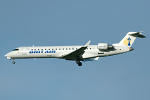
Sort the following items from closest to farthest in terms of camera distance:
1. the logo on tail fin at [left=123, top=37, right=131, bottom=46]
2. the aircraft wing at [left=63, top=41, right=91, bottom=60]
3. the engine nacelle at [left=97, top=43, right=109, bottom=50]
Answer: the aircraft wing at [left=63, top=41, right=91, bottom=60] → the engine nacelle at [left=97, top=43, right=109, bottom=50] → the logo on tail fin at [left=123, top=37, right=131, bottom=46]

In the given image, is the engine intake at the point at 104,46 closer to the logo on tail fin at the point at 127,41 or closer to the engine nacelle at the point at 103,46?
the engine nacelle at the point at 103,46

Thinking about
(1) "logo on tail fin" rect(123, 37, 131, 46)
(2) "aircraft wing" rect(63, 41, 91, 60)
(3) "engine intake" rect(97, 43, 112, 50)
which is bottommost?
(2) "aircraft wing" rect(63, 41, 91, 60)

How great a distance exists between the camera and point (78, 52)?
2459 inches

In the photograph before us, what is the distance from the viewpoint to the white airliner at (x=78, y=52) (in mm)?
63469

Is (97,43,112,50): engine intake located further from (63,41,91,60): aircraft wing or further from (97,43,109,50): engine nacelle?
(63,41,91,60): aircraft wing

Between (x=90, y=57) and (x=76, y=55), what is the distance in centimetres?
219

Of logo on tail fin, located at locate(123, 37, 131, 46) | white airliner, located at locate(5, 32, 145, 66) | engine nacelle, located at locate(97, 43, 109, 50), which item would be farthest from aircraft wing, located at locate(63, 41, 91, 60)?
logo on tail fin, located at locate(123, 37, 131, 46)

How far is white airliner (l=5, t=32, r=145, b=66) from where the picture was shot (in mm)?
63469

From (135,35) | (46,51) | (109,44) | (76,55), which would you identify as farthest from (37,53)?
(135,35)

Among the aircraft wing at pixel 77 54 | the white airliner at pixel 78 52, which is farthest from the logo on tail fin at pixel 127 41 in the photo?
the aircraft wing at pixel 77 54

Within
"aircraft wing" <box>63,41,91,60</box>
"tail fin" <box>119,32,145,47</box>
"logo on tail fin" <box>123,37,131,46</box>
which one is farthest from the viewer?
"logo on tail fin" <box>123,37,131,46</box>

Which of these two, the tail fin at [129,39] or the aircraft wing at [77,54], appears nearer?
the aircraft wing at [77,54]

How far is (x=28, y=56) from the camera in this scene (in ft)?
215

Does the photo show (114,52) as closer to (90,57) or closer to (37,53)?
(90,57)
